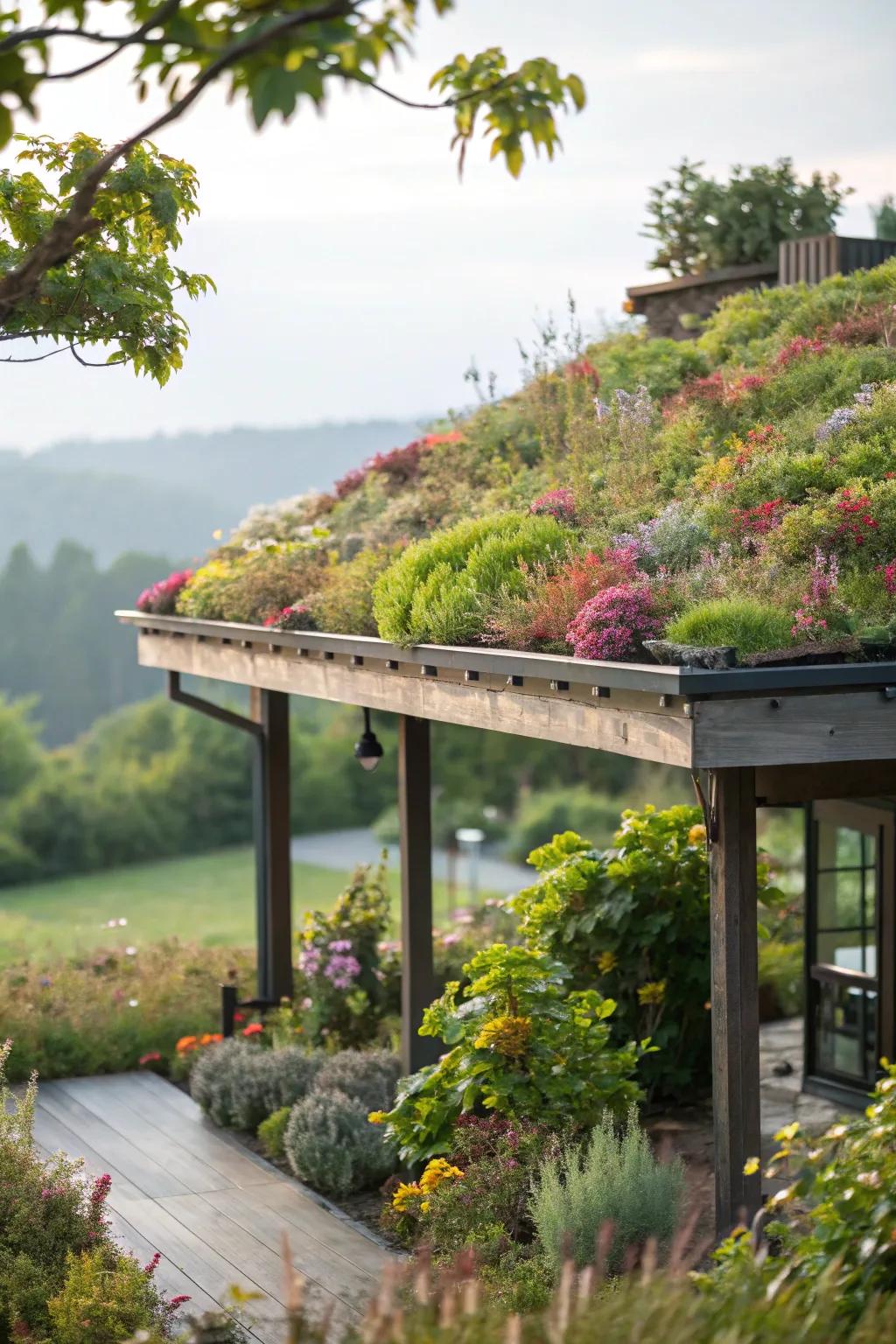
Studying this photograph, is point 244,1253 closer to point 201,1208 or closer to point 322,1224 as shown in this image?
point 322,1224

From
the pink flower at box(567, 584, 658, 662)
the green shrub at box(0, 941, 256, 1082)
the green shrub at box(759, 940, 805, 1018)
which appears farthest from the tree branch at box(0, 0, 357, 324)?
the green shrub at box(759, 940, 805, 1018)

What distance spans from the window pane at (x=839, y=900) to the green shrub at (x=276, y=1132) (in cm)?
328

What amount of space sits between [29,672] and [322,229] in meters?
21.8

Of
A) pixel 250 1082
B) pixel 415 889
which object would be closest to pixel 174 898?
pixel 250 1082

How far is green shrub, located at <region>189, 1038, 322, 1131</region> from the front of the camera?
7777 millimetres

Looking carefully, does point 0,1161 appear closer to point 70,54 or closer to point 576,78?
point 70,54

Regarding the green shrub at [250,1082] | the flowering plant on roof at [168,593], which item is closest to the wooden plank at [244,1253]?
the green shrub at [250,1082]

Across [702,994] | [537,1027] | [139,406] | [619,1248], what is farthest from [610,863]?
[139,406]

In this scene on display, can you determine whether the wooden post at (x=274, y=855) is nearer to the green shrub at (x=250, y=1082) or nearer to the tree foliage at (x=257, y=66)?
the green shrub at (x=250, y=1082)

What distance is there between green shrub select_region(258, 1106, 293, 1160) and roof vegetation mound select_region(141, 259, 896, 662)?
2496 mm

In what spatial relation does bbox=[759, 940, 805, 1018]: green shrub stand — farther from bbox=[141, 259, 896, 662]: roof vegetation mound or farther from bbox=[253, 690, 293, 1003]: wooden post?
bbox=[141, 259, 896, 662]: roof vegetation mound

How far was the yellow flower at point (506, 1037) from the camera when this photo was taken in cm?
586

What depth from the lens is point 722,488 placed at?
6387mm

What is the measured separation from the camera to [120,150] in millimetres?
3252
